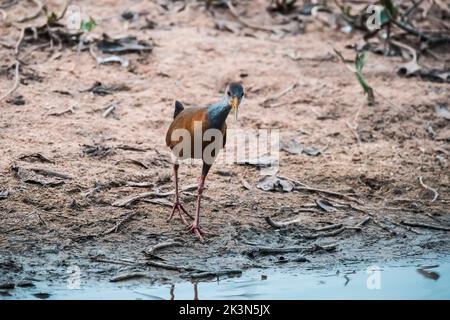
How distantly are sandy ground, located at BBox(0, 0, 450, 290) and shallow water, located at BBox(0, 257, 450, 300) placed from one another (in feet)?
0.42

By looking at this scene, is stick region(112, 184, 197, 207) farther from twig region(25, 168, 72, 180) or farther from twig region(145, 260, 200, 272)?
twig region(145, 260, 200, 272)

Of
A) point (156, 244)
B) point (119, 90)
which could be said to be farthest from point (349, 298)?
point (119, 90)

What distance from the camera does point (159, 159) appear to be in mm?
7824

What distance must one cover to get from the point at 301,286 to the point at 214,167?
183cm

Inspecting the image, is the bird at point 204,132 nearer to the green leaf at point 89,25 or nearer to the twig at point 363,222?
the twig at point 363,222

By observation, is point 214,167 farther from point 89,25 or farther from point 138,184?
point 89,25

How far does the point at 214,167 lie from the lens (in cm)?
787

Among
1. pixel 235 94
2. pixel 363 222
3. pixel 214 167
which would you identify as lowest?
pixel 363 222

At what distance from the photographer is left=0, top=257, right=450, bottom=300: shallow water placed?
5992 millimetres

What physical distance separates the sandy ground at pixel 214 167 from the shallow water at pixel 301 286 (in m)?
0.13

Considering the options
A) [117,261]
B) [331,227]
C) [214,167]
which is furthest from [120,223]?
[331,227]

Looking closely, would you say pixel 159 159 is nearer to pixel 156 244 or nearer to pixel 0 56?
pixel 156 244
